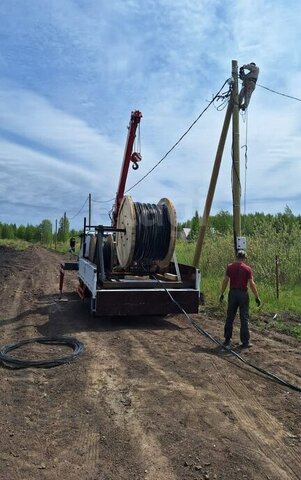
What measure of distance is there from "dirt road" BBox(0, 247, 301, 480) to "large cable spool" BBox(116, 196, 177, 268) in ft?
8.23

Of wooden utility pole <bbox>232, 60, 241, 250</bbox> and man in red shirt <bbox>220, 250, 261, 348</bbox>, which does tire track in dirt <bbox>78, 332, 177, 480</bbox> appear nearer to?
man in red shirt <bbox>220, 250, 261, 348</bbox>

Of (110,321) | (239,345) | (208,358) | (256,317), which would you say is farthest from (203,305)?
(208,358)

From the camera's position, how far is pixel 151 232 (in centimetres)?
1167

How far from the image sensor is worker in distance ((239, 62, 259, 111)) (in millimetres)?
14094

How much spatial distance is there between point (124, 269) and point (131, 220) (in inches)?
61.1

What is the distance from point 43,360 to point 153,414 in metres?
2.69

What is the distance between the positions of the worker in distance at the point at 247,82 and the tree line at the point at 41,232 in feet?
187

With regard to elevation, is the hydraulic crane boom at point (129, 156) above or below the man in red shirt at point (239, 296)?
above

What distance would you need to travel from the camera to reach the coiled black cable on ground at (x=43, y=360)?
7657 millimetres

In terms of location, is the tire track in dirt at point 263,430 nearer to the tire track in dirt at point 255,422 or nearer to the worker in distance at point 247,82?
the tire track in dirt at point 255,422

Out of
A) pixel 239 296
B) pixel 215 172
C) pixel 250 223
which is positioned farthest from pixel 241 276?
pixel 250 223

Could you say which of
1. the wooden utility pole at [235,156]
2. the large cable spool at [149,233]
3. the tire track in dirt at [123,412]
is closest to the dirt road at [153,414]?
the tire track in dirt at [123,412]

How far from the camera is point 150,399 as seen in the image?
6164 millimetres

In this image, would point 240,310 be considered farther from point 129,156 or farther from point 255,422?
point 129,156
